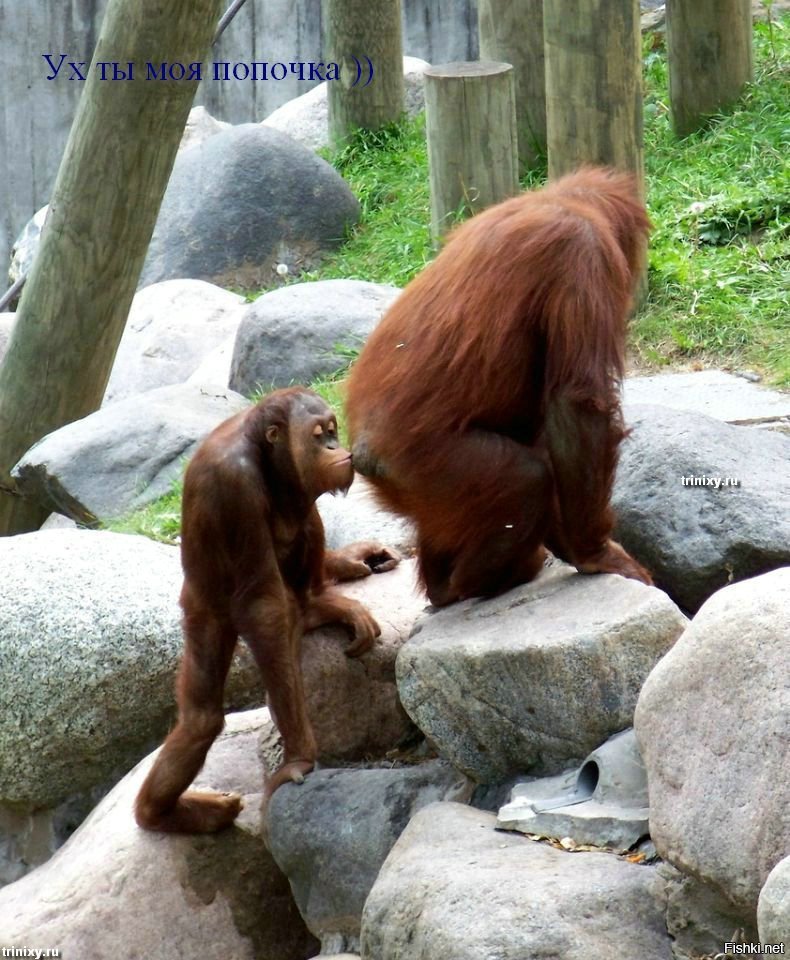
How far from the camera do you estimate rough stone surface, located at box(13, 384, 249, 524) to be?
245 inches

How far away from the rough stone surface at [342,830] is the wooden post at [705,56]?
516 cm

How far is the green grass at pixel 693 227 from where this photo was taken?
20.6ft

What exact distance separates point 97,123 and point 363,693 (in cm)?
253

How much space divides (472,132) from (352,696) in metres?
3.03

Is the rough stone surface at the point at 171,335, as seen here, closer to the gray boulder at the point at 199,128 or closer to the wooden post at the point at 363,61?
the wooden post at the point at 363,61

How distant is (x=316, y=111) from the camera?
1152 cm

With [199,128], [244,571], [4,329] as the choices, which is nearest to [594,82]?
[244,571]

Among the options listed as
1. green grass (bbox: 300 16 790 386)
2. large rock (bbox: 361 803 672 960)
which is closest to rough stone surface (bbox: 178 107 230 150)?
green grass (bbox: 300 16 790 386)

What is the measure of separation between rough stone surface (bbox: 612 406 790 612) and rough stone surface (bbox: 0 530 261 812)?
1339mm

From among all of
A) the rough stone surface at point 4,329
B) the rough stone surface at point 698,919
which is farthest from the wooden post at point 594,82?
the rough stone surface at point 4,329

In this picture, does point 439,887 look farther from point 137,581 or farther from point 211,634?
point 137,581

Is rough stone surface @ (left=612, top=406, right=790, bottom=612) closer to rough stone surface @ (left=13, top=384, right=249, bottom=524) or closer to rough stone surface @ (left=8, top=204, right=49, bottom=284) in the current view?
rough stone surface @ (left=13, top=384, right=249, bottom=524)

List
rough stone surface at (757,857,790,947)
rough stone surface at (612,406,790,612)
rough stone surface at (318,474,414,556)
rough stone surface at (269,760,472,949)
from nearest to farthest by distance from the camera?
rough stone surface at (757,857,790,947) < rough stone surface at (269,760,472,949) < rough stone surface at (612,406,790,612) < rough stone surface at (318,474,414,556)

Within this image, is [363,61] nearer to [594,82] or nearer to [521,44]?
[521,44]
